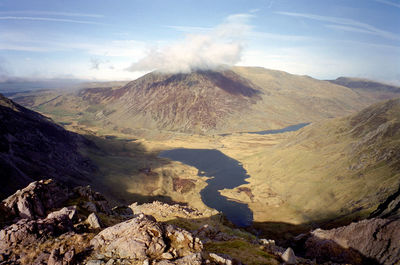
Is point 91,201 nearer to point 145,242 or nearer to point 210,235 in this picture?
point 210,235

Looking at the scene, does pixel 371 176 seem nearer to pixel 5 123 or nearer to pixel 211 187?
pixel 211 187

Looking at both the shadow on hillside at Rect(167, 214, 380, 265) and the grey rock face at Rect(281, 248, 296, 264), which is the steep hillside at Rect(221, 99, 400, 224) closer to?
the shadow on hillside at Rect(167, 214, 380, 265)

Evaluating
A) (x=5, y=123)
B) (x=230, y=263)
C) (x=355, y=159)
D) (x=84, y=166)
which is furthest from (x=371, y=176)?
(x=5, y=123)

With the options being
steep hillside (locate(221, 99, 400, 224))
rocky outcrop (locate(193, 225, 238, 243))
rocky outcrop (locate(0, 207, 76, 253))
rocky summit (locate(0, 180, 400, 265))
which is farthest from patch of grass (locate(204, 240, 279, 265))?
steep hillside (locate(221, 99, 400, 224))

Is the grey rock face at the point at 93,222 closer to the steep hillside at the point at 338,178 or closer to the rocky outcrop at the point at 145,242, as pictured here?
the rocky outcrop at the point at 145,242

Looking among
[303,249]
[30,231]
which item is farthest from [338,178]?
[30,231]

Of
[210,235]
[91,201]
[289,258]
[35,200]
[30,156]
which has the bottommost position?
[30,156]

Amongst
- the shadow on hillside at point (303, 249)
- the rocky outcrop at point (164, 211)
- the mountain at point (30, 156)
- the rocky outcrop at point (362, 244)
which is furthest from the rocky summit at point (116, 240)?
the mountain at point (30, 156)
